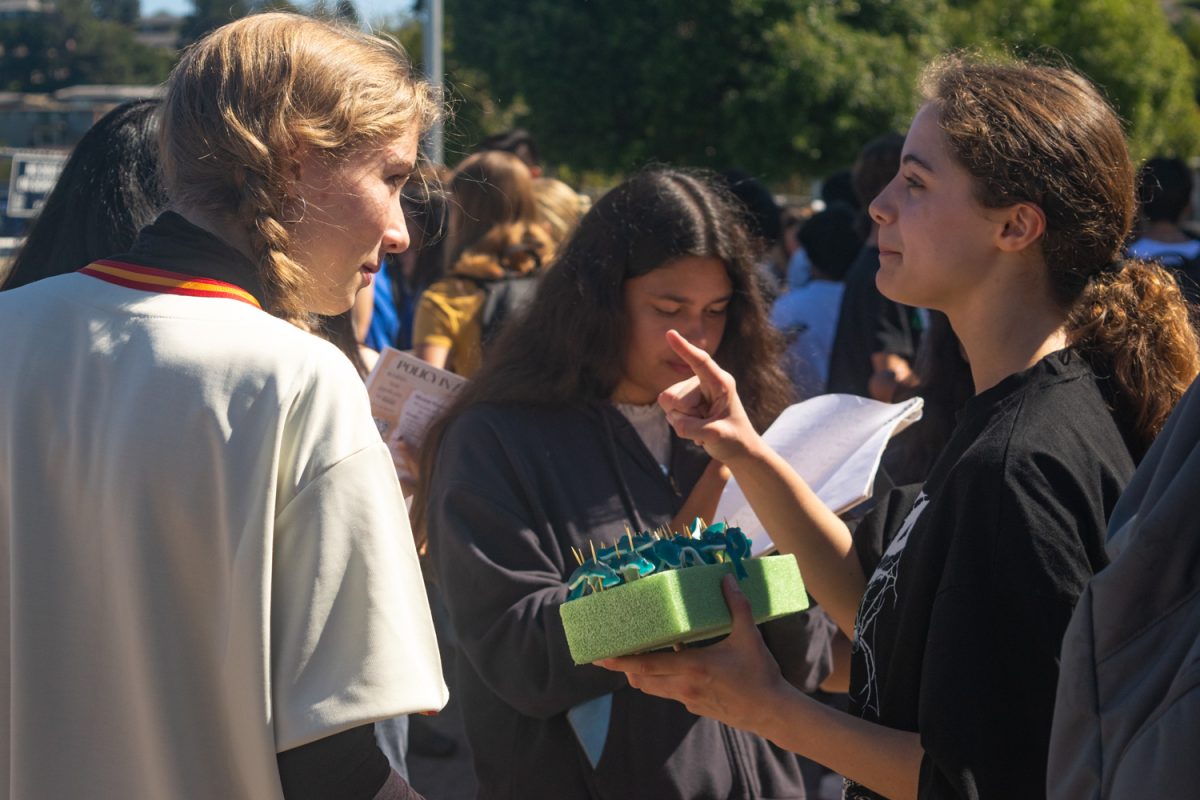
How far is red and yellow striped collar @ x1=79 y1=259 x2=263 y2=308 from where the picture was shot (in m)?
1.41

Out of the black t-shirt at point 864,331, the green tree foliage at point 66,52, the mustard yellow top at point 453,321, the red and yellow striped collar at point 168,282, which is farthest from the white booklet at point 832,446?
the green tree foliage at point 66,52

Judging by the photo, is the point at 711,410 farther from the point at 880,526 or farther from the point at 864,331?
the point at 864,331

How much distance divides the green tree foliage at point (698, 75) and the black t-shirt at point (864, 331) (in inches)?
502

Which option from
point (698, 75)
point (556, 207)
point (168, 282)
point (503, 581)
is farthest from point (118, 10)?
point (168, 282)

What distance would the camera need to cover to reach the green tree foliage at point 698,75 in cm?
1742

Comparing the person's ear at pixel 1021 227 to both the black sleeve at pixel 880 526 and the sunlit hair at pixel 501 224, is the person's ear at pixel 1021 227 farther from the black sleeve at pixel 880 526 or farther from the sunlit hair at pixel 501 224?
the sunlit hair at pixel 501 224

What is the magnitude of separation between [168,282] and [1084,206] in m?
1.27

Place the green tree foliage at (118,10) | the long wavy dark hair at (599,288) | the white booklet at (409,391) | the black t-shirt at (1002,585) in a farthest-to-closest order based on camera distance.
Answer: the green tree foliage at (118,10) → the white booklet at (409,391) → the long wavy dark hair at (599,288) → the black t-shirt at (1002,585)

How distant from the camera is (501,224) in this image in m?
4.62

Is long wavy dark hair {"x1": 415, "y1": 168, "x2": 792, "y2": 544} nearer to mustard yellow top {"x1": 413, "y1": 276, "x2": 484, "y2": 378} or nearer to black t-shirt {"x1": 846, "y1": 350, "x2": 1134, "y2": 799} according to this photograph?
black t-shirt {"x1": 846, "y1": 350, "x2": 1134, "y2": 799}

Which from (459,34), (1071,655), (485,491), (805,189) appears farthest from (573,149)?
(1071,655)

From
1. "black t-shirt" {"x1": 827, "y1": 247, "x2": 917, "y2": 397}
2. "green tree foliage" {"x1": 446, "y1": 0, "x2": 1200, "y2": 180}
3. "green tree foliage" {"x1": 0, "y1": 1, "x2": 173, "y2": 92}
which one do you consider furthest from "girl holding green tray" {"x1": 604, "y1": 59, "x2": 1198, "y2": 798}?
"green tree foliage" {"x1": 446, "y1": 0, "x2": 1200, "y2": 180}

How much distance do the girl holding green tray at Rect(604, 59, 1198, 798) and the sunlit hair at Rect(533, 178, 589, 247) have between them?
282 cm

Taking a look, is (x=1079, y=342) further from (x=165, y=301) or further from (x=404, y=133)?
(x=165, y=301)
